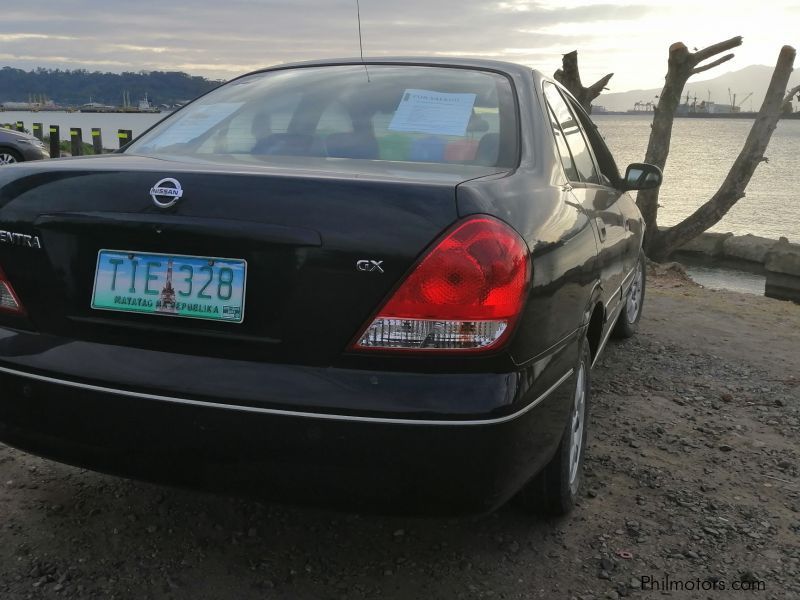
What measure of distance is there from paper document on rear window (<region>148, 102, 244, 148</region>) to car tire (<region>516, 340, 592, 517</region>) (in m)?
1.61

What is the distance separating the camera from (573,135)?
3578 mm

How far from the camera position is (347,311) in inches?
77.4

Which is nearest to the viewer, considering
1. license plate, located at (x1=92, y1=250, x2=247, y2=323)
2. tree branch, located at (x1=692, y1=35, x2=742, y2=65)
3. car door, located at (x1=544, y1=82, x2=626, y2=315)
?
license plate, located at (x1=92, y1=250, x2=247, y2=323)

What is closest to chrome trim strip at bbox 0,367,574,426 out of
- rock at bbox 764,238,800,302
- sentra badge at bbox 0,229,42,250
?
sentra badge at bbox 0,229,42,250

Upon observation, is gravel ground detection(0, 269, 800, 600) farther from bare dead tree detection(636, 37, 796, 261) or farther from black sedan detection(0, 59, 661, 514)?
bare dead tree detection(636, 37, 796, 261)

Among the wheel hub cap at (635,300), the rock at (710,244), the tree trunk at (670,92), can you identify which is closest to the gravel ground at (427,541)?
the wheel hub cap at (635,300)

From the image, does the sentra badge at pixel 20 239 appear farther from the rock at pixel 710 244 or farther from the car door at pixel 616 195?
the rock at pixel 710 244

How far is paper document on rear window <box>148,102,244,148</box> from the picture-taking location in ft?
9.74

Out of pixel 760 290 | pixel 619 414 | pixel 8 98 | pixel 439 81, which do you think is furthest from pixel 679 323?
pixel 8 98

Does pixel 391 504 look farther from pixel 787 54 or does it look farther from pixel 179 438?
pixel 787 54

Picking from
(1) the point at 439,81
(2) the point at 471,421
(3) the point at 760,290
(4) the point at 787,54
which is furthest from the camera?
(3) the point at 760,290

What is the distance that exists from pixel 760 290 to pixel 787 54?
26.7ft

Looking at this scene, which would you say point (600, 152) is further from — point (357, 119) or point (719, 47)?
point (719, 47)

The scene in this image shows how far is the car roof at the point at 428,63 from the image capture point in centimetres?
315
